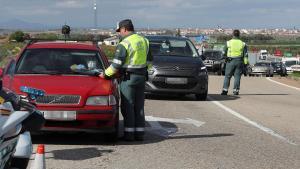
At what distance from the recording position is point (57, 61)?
10367mm

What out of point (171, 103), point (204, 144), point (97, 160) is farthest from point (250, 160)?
point (171, 103)

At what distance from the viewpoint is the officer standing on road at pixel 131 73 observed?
968cm

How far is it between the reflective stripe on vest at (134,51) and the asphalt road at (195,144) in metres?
1.18

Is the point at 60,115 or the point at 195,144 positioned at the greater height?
the point at 60,115

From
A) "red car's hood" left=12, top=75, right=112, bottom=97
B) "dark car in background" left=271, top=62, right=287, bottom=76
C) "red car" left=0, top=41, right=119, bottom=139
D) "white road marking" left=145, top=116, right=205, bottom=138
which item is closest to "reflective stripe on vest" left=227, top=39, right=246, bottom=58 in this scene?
"white road marking" left=145, top=116, right=205, bottom=138

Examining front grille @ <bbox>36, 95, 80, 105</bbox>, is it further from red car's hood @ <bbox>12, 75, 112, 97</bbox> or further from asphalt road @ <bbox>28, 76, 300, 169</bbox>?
asphalt road @ <bbox>28, 76, 300, 169</bbox>

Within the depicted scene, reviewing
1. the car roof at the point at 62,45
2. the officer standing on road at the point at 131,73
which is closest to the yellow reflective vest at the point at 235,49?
the car roof at the point at 62,45

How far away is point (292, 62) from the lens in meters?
72.1

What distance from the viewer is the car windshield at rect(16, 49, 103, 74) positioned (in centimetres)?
1009

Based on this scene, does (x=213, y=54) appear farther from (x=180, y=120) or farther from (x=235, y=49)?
(x=180, y=120)

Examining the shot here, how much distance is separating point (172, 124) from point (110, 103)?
9.45 feet

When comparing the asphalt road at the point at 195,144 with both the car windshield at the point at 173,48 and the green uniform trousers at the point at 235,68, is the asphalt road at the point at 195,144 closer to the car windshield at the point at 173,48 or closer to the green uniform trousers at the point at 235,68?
the car windshield at the point at 173,48

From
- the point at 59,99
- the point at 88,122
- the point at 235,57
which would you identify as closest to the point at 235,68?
the point at 235,57

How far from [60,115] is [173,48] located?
938cm
